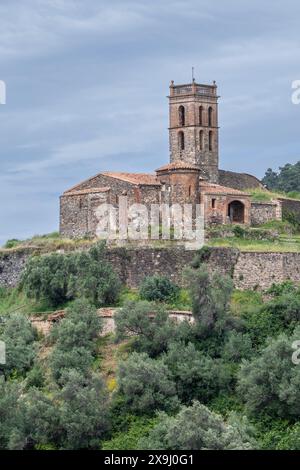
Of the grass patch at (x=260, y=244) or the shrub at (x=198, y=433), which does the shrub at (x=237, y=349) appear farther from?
the grass patch at (x=260, y=244)

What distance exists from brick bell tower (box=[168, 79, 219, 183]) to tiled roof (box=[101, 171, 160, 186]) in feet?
7.82

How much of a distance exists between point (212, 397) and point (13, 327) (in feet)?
27.3

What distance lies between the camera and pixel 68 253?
73750mm

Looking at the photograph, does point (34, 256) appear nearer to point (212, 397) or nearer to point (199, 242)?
point (199, 242)

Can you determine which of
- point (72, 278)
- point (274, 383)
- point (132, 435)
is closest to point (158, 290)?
point (72, 278)

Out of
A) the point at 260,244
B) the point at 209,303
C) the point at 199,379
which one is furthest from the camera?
the point at 260,244

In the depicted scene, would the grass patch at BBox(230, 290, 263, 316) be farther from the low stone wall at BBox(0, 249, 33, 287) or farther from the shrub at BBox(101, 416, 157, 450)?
the low stone wall at BBox(0, 249, 33, 287)

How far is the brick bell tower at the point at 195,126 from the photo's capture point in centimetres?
7781

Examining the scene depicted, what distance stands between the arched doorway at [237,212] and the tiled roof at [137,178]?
9.95 feet

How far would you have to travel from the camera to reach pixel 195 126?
255 feet

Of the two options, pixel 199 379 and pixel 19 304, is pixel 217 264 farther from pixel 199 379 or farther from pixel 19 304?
pixel 19 304

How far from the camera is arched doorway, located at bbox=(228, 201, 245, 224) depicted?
7606 centimetres

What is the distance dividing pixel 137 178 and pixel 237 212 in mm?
3887
